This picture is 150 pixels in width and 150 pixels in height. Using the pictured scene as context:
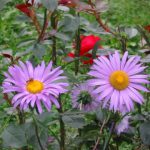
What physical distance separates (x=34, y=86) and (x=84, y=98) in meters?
0.24

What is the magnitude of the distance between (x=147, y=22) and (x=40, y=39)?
8.89 feet

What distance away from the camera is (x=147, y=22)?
12.9 ft

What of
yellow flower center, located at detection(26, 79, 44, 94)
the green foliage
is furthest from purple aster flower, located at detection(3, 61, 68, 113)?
the green foliage

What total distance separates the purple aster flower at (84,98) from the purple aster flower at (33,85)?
0.60 feet

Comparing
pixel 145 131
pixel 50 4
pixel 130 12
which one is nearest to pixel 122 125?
pixel 145 131

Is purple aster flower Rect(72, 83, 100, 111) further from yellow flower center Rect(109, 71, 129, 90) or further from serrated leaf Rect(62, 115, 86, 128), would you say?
yellow flower center Rect(109, 71, 129, 90)

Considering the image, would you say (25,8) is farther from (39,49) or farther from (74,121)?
(74,121)

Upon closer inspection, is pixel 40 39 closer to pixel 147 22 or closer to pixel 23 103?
pixel 23 103

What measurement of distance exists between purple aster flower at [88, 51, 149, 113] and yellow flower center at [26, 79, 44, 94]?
0.35ft

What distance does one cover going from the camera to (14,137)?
1.30 metres

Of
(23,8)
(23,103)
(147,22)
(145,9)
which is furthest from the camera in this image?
(145,9)

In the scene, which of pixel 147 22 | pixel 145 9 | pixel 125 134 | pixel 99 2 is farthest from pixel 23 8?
pixel 145 9

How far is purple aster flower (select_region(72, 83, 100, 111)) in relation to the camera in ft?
4.50

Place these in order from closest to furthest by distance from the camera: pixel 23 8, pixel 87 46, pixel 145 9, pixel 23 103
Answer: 1. pixel 23 103
2. pixel 23 8
3. pixel 87 46
4. pixel 145 9
